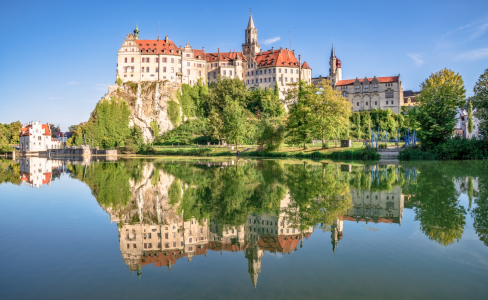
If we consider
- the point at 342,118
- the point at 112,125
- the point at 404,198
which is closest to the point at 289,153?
the point at 342,118

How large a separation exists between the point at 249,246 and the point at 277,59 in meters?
86.0

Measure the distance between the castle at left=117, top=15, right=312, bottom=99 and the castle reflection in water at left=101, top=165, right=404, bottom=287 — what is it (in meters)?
73.8

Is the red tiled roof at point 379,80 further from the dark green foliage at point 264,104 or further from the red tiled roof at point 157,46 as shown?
the red tiled roof at point 157,46

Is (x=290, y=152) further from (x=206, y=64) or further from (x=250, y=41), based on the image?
(x=250, y=41)

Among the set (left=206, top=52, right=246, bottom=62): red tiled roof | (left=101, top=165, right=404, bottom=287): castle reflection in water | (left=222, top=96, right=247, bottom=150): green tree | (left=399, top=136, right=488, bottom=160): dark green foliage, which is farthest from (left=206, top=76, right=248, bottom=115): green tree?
(left=101, top=165, right=404, bottom=287): castle reflection in water

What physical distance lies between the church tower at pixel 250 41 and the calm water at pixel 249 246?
287ft

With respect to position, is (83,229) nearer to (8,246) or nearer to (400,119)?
(8,246)

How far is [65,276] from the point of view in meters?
5.36

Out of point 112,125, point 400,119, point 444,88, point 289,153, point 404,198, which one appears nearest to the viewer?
point 404,198

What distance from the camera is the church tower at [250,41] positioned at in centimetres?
9481

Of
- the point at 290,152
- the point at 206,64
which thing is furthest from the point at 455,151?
the point at 206,64

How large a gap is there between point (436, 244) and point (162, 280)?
207 inches

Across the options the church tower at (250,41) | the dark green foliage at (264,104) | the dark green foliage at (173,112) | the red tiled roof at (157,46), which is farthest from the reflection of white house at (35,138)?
the church tower at (250,41)

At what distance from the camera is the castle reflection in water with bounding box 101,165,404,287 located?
653 centimetres
